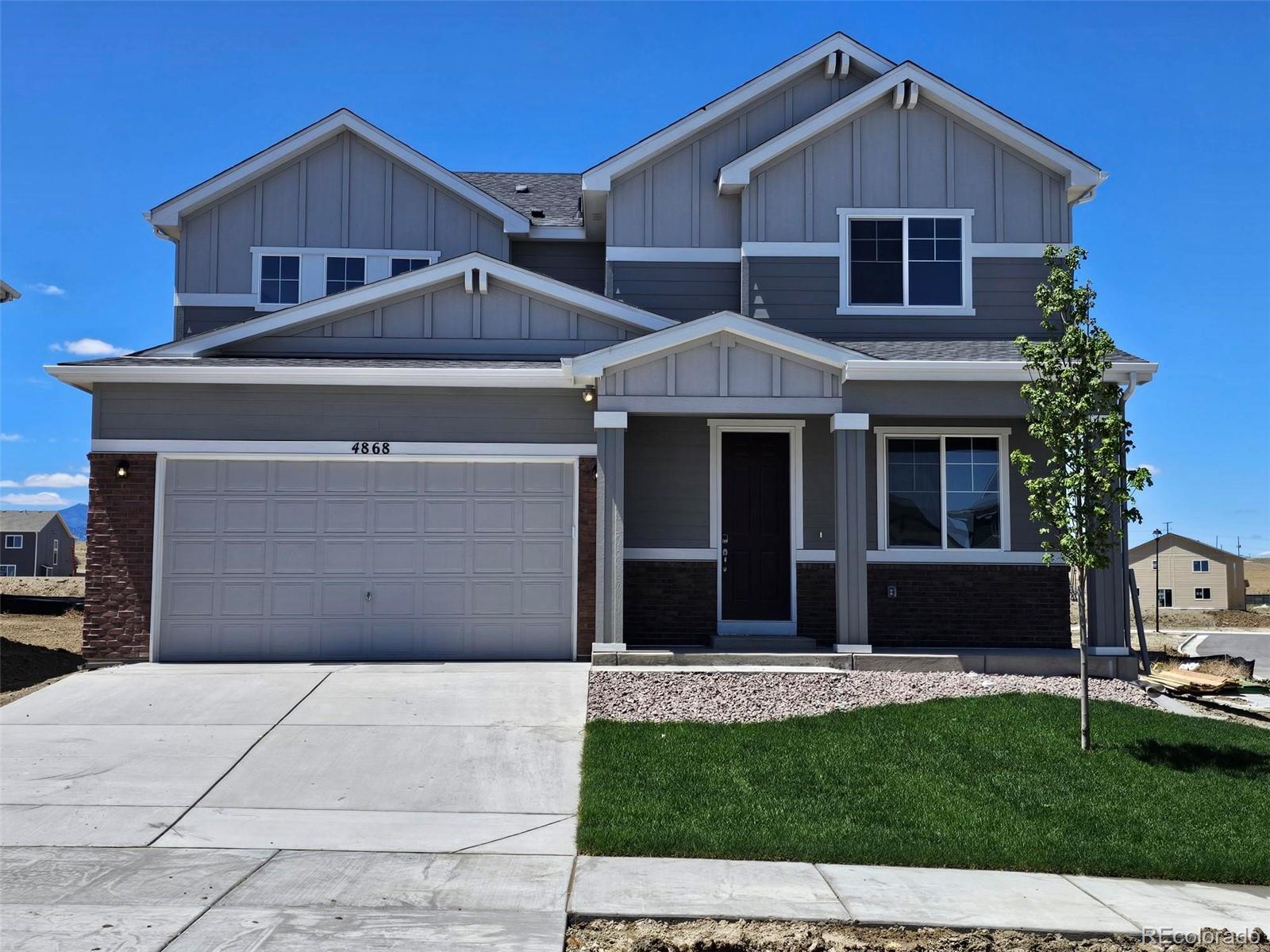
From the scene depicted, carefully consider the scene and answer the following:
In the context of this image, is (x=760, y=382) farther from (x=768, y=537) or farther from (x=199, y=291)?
(x=199, y=291)

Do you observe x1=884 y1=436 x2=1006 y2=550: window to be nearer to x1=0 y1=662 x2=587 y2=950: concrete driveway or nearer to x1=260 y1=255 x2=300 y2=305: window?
x1=0 y1=662 x2=587 y2=950: concrete driveway

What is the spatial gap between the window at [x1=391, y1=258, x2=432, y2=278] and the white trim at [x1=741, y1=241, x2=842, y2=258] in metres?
4.82

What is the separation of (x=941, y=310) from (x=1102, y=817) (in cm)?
810

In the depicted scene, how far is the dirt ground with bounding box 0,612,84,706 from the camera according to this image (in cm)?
1250

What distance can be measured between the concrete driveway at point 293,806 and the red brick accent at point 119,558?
442 millimetres

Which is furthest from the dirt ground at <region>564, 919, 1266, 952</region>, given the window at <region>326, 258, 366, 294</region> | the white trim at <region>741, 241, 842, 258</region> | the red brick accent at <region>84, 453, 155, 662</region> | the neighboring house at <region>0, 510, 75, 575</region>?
the neighboring house at <region>0, 510, 75, 575</region>

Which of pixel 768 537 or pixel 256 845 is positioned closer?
pixel 256 845

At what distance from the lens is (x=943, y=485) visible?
1361 cm

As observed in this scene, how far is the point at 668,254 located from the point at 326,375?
514 centimetres

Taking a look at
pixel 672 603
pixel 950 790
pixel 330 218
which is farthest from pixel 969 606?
pixel 330 218

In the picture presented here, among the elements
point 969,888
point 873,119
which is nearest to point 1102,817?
point 969,888

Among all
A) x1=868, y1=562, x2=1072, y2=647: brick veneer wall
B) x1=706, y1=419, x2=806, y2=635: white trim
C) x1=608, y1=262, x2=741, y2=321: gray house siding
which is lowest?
x1=868, y1=562, x2=1072, y2=647: brick veneer wall

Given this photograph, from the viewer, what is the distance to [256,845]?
22.6 feet

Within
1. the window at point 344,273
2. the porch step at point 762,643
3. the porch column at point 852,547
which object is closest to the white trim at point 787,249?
the porch column at point 852,547
